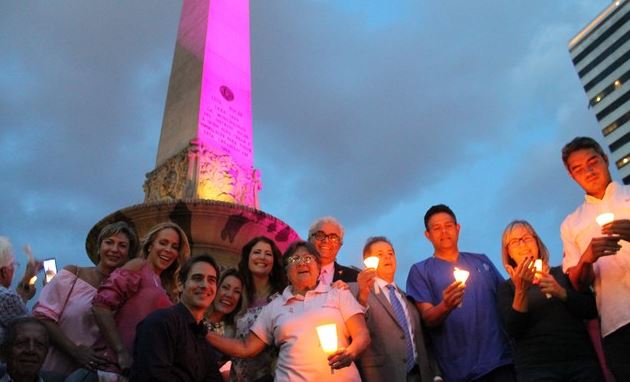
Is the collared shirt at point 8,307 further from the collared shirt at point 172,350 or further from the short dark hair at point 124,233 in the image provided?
the collared shirt at point 172,350

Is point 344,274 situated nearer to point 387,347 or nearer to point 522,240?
point 387,347

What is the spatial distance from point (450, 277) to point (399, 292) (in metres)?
0.45

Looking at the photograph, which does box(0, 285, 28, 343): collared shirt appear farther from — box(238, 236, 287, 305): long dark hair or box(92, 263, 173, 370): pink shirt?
box(238, 236, 287, 305): long dark hair

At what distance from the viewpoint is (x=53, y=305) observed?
438 centimetres

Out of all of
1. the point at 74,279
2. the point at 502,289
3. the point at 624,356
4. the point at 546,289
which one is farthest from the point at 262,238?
the point at 624,356

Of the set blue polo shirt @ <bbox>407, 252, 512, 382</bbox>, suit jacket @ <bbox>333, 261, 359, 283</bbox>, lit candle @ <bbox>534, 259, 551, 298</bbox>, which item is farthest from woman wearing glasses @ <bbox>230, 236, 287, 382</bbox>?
lit candle @ <bbox>534, 259, 551, 298</bbox>

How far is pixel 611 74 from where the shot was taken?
66375mm

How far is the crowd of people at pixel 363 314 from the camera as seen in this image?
388 centimetres

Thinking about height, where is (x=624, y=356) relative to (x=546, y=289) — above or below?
below

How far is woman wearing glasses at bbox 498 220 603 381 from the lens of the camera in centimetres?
400

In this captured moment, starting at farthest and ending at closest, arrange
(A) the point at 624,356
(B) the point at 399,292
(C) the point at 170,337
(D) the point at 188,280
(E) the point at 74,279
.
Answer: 1. (B) the point at 399,292
2. (E) the point at 74,279
3. (D) the point at 188,280
4. (A) the point at 624,356
5. (C) the point at 170,337

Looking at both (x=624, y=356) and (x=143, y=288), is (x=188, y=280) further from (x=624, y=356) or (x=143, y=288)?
(x=624, y=356)

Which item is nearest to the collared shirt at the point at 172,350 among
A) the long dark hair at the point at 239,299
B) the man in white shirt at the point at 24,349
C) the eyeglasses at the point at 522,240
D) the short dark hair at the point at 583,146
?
the man in white shirt at the point at 24,349

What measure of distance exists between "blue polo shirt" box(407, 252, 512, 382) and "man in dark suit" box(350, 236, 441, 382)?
14 centimetres
